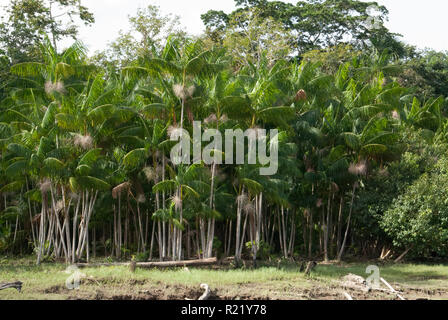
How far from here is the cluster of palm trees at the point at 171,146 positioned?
55.8 feet

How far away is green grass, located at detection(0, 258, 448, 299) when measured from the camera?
40.8 ft

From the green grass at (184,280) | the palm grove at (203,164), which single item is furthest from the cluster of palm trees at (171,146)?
the green grass at (184,280)

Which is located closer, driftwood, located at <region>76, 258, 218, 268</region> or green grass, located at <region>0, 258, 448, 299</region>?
green grass, located at <region>0, 258, 448, 299</region>

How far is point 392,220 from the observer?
1900cm

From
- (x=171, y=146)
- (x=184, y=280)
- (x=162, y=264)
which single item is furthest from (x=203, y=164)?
(x=184, y=280)

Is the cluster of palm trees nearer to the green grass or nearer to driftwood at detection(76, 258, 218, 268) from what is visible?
driftwood at detection(76, 258, 218, 268)

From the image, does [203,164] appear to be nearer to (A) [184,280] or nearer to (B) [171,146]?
(B) [171,146]

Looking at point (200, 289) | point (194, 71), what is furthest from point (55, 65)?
point (200, 289)

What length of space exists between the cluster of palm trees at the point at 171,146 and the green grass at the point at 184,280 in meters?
2.08

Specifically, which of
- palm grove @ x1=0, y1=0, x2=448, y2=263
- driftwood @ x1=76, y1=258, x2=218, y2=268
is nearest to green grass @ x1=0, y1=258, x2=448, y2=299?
driftwood @ x1=76, y1=258, x2=218, y2=268

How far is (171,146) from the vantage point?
1734 cm

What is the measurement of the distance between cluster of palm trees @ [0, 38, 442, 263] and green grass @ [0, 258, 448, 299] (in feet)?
6.81

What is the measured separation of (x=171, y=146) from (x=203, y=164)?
118 centimetres

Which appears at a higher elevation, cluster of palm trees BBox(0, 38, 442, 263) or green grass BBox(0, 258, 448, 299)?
cluster of palm trees BBox(0, 38, 442, 263)
